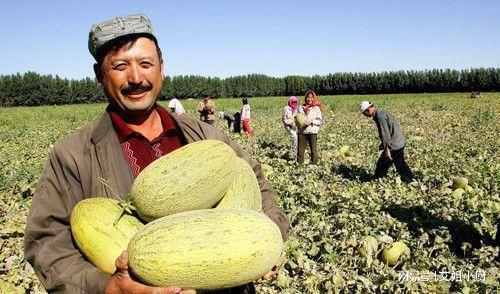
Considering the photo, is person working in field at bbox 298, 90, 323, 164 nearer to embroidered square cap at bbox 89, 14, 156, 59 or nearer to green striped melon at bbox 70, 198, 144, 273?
embroidered square cap at bbox 89, 14, 156, 59

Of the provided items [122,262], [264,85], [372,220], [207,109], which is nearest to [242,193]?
[122,262]

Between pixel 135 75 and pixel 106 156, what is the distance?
0.47 metres

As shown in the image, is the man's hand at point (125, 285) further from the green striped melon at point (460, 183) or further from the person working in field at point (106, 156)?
the green striped melon at point (460, 183)

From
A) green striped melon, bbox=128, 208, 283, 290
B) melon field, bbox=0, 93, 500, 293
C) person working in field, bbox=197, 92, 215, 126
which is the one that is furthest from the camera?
person working in field, bbox=197, 92, 215, 126

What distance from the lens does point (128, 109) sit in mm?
2172

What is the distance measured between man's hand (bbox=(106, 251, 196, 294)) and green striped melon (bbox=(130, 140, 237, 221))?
221 mm

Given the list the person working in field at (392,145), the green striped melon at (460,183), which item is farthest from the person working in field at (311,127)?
the green striped melon at (460,183)

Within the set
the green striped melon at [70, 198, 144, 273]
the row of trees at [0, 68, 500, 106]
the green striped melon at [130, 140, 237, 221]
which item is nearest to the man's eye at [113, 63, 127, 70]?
the green striped melon at [130, 140, 237, 221]

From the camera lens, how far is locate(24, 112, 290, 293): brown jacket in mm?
1858

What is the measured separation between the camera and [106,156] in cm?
214

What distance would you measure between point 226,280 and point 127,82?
1.13 meters

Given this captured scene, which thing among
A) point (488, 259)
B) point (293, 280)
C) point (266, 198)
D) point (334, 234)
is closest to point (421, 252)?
point (488, 259)

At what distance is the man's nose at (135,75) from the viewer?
6.69 ft

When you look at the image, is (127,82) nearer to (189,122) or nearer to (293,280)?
(189,122)
